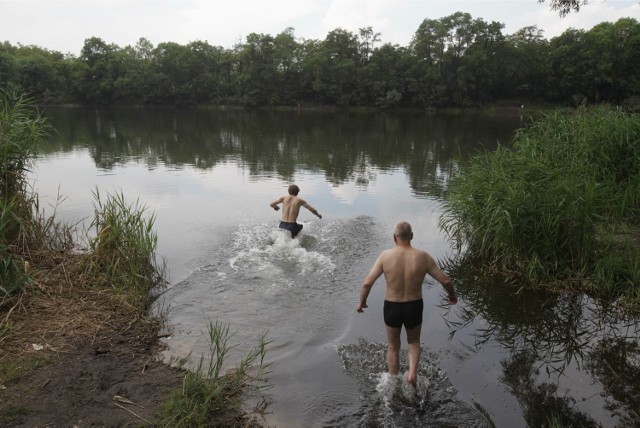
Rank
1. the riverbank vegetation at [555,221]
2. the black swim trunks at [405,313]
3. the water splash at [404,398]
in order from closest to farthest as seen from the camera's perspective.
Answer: the water splash at [404,398] → the black swim trunks at [405,313] → the riverbank vegetation at [555,221]

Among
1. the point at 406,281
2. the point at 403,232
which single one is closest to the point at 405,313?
the point at 406,281

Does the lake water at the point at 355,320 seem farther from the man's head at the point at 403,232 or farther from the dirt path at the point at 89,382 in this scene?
the man's head at the point at 403,232

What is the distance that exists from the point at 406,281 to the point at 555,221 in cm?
449

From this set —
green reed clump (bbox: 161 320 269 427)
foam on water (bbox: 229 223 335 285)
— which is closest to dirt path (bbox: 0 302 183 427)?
green reed clump (bbox: 161 320 269 427)

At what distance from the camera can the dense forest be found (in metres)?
72.6

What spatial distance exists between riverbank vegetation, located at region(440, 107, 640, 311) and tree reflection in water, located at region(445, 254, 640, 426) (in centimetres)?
49

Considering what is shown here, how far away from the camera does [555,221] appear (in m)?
8.83

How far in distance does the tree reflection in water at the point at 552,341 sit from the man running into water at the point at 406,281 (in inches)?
61.8

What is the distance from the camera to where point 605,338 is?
7488 mm

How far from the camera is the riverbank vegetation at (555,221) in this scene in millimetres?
8922

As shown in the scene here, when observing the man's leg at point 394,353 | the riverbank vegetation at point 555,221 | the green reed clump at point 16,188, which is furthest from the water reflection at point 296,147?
the green reed clump at point 16,188

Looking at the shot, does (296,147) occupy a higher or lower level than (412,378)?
higher

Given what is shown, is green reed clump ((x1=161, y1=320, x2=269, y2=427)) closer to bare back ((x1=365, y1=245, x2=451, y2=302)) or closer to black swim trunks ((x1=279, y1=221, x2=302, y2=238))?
bare back ((x1=365, y1=245, x2=451, y2=302))

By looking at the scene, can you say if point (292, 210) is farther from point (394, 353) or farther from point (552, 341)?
point (552, 341)
